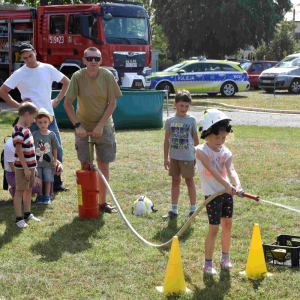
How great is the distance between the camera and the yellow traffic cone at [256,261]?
350cm

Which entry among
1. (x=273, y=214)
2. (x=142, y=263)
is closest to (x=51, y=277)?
(x=142, y=263)

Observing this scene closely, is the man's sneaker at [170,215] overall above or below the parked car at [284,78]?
below

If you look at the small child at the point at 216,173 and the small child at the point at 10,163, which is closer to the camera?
the small child at the point at 216,173

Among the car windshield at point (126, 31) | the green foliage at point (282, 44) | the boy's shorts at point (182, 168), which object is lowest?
the boy's shorts at point (182, 168)

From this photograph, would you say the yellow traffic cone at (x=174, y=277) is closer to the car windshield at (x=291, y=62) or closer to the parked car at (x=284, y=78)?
the parked car at (x=284, y=78)

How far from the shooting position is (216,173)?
3365 mm

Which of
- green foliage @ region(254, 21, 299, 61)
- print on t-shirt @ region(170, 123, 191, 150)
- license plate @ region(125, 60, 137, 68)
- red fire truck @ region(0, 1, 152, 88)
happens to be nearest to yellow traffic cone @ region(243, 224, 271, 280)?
print on t-shirt @ region(170, 123, 191, 150)

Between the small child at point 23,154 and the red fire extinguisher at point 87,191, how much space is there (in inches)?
A: 20.8

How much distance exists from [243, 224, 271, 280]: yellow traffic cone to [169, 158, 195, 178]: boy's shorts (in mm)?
1441

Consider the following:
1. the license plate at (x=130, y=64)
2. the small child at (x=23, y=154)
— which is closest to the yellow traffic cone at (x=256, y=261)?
the small child at (x=23, y=154)

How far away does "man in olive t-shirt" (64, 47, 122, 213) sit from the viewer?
4.86 metres

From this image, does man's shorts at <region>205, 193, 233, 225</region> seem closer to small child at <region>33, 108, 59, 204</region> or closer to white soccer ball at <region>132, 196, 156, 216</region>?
white soccer ball at <region>132, 196, 156, 216</region>

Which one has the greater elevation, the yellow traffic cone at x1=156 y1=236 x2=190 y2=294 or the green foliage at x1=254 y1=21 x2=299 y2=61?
the green foliage at x1=254 y1=21 x2=299 y2=61

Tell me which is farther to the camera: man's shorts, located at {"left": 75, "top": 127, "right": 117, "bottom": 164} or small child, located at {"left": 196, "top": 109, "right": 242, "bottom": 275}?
man's shorts, located at {"left": 75, "top": 127, "right": 117, "bottom": 164}
